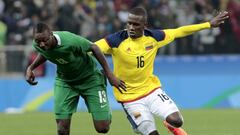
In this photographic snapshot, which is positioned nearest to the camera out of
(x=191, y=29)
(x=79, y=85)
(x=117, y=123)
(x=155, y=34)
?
(x=79, y=85)

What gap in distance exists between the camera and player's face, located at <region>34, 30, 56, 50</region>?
11.0m

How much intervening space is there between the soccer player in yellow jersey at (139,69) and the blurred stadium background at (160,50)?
9.13 m

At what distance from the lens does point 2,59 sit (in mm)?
22891

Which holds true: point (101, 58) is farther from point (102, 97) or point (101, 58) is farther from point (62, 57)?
point (102, 97)

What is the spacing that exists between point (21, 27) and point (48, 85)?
2485mm

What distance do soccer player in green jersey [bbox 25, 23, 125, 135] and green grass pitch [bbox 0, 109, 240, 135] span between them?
139 inches

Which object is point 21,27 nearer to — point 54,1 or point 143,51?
point 54,1

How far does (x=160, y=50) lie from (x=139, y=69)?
39.6ft

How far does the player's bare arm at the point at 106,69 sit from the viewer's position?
11297 millimetres

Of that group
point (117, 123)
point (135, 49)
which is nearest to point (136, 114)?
point (135, 49)

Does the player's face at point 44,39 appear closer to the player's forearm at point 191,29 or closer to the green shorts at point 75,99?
the green shorts at point 75,99

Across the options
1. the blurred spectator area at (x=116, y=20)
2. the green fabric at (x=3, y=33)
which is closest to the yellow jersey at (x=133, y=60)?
the blurred spectator area at (x=116, y=20)

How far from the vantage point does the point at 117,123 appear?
17.9 m

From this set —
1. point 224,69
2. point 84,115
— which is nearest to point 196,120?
point 84,115
